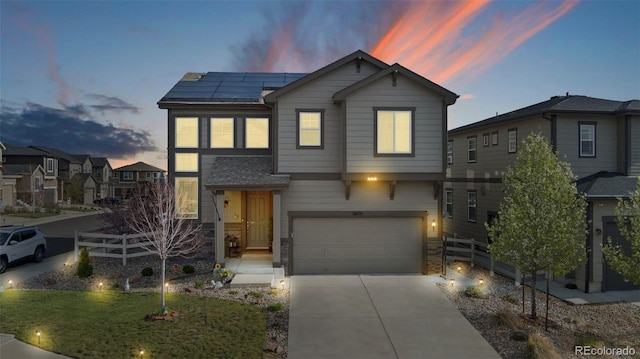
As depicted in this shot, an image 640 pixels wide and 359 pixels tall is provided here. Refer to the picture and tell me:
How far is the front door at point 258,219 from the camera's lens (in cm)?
1622

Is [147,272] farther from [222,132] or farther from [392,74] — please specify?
[392,74]

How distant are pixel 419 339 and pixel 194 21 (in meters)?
16.0

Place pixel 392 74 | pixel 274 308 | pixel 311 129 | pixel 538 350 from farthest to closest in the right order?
1. pixel 311 129
2. pixel 392 74
3. pixel 274 308
4. pixel 538 350

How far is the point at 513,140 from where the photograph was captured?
1747cm

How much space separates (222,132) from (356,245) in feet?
24.2

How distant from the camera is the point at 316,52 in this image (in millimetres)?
22641

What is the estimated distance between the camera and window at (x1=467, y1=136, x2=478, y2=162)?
67.3 ft

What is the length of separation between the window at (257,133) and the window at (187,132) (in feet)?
7.12

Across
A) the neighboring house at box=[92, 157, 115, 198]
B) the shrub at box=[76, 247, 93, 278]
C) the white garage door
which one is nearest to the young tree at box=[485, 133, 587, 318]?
the white garage door

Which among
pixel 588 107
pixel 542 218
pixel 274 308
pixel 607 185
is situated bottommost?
pixel 274 308

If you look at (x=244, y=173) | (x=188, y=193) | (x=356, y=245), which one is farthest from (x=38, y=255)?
(x=356, y=245)

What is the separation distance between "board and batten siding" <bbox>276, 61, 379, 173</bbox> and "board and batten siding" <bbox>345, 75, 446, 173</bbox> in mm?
688

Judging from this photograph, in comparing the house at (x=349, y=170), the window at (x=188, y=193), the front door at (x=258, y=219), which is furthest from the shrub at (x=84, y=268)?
the front door at (x=258, y=219)

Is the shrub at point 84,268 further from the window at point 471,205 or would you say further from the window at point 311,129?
the window at point 471,205
